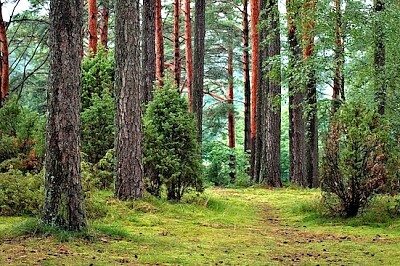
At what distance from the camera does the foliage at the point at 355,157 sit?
29.5 ft

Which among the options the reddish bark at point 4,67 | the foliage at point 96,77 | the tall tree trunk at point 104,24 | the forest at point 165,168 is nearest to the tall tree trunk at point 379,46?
the forest at point 165,168

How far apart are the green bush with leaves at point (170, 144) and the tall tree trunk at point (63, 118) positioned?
4.19 meters

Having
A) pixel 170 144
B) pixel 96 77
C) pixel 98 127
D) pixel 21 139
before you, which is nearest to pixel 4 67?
pixel 96 77

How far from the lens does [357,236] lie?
798 centimetres

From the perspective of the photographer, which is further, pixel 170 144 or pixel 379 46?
pixel 379 46

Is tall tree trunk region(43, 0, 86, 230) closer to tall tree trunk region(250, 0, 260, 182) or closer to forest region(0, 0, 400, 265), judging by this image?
forest region(0, 0, 400, 265)

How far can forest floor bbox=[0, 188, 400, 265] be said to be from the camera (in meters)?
5.73

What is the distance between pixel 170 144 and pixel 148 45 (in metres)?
3.99

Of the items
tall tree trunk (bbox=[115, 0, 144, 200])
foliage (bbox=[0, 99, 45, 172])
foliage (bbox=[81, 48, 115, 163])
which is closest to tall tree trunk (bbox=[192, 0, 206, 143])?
foliage (bbox=[81, 48, 115, 163])

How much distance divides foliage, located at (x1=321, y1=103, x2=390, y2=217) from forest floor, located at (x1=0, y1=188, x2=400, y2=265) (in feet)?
1.31

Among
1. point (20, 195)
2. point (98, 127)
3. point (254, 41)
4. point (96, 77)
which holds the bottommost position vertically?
point (20, 195)

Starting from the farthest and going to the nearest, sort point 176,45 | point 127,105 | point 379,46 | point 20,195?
point 176,45 → point 379,46 → point 127,105 → point 20,195

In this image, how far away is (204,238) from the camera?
24.3ft

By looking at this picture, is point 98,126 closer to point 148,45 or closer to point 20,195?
point 148,45
